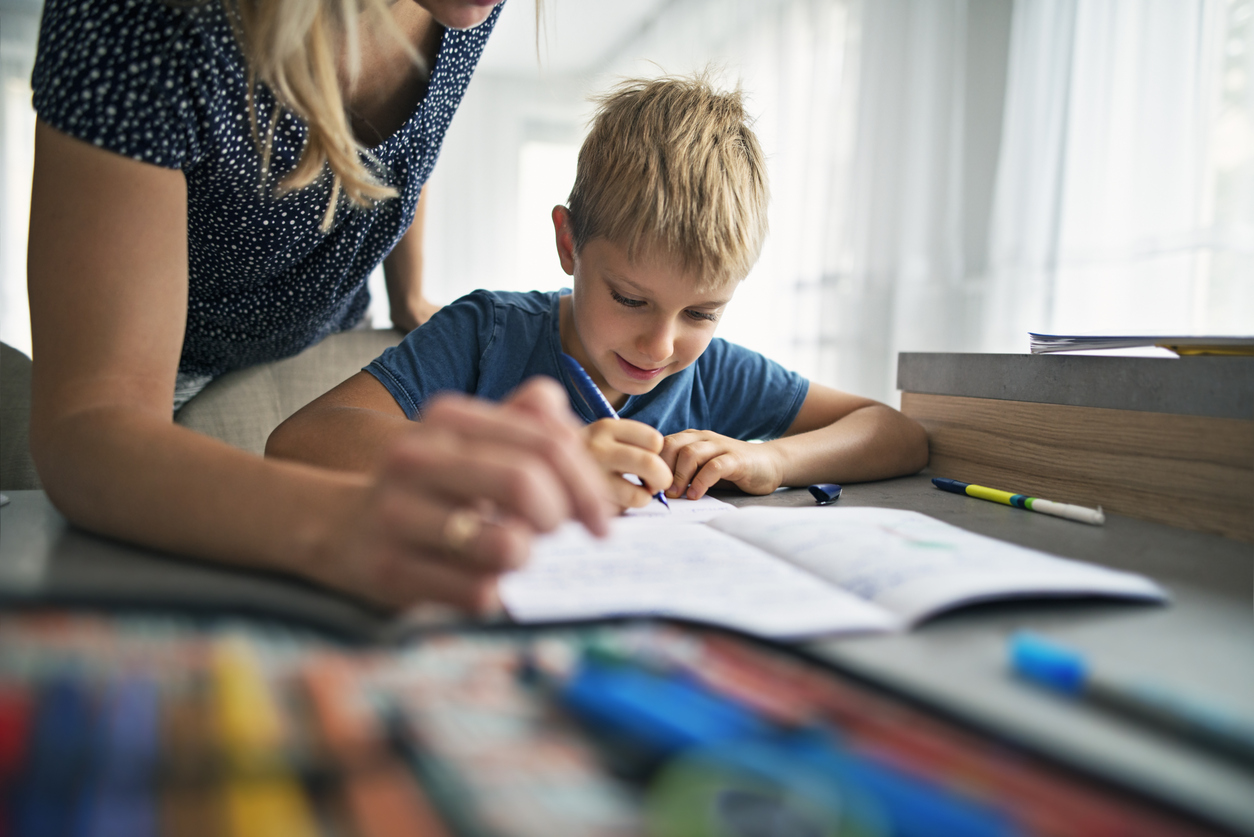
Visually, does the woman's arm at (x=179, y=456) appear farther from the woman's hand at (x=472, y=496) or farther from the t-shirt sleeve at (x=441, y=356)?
the t-shirt sleeve at (x=441, y=356)

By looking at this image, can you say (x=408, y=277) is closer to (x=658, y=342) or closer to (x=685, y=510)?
(x=658, y=342)

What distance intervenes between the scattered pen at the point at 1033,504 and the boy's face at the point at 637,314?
30 cm

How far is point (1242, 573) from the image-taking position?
1.64 ft

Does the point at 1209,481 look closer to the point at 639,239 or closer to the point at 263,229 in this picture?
the point at 639,239

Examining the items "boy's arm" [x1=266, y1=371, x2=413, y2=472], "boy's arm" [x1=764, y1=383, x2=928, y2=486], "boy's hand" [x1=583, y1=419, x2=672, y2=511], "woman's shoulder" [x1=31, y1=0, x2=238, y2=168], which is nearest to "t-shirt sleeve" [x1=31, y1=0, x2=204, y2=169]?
"woman's shoulder" [x1=31, y1=0, x2=238, y2=168]

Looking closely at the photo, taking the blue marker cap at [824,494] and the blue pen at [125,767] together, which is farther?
the blue marker cap at [824,494]

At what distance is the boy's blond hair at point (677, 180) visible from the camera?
2.81ft

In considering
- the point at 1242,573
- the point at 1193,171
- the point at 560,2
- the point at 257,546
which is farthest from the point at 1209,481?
the point at 560,2

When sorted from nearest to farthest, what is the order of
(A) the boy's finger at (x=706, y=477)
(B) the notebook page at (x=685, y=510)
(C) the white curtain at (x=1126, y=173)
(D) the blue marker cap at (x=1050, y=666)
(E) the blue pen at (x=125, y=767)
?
(E) the blue pen at (x=125, y=767) < (D) the blue marker cap at (x=1050, y=666) < (B) the notebook page at (x=685, y=510) < (A) the boy's finger at (x=706, y=477) < (C) the white curtain at (x=1126, y=173)

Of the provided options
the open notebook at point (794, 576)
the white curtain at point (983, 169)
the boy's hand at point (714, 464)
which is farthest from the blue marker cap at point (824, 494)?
the white curtain at point (983, 169)

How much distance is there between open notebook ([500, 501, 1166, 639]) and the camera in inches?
14.6

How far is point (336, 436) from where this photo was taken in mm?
725

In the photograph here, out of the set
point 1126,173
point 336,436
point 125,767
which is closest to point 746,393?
point 336,436

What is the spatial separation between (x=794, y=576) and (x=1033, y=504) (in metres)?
0.36
